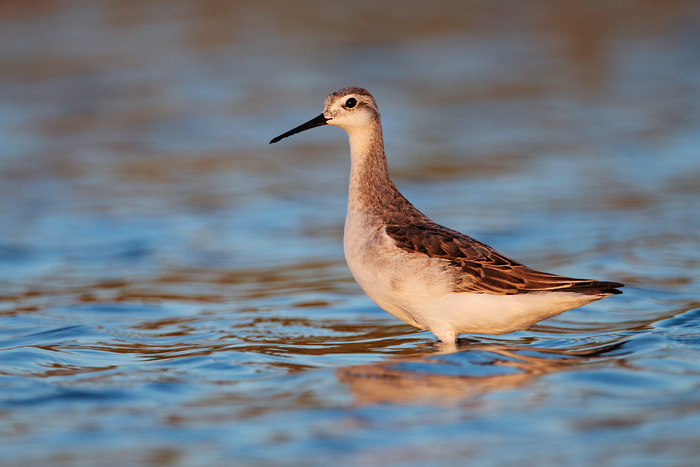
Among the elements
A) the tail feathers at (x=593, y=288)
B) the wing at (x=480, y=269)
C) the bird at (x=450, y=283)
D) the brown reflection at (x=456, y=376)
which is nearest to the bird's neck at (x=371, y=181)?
the bird at (x=450, y=283)

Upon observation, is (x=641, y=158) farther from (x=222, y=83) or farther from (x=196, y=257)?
Result: (x=222, y=83)

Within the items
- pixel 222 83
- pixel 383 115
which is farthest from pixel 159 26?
pixel 383 115

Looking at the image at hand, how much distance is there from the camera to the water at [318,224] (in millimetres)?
6117

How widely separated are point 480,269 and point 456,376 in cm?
102

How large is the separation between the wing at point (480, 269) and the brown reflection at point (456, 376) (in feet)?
1.63

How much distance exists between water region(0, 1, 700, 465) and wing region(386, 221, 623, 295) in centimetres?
51

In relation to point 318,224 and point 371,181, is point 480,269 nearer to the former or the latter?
point 371,181

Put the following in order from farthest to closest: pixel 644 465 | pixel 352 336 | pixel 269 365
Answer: pixel 352 336, pixel 269 365, pixel 644 465

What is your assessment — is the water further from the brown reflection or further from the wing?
the wing

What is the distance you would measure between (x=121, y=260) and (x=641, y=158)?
918 centimetres

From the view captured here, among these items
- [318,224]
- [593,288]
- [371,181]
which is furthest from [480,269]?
[318,224]

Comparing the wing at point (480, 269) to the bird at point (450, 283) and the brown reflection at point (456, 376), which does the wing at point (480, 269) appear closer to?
the bird at point (450, 283)

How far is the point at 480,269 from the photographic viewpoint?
25.2ft

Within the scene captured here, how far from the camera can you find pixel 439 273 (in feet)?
25.0
